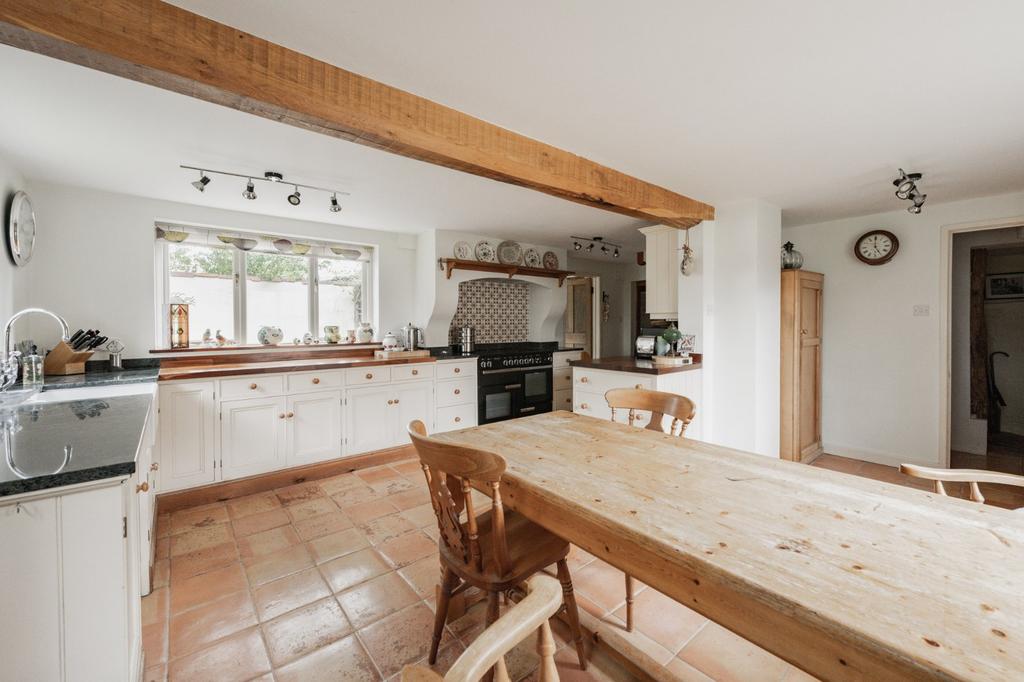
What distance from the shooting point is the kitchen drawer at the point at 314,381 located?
3408mm

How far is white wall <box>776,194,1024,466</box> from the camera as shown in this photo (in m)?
3.69

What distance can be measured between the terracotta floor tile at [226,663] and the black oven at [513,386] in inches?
117

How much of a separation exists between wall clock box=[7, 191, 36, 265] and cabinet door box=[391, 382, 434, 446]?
257cm

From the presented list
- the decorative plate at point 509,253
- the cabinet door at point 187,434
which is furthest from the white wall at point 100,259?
the decorative plate at point 509,253

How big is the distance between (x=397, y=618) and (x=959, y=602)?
1841mm

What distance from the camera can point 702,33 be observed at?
1489mm

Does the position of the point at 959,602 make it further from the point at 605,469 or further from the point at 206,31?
the point at 206,31

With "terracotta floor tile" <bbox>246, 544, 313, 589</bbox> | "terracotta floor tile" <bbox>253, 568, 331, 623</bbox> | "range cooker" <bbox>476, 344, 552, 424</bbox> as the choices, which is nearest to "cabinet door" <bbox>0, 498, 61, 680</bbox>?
"terracotta floor tile" <bbox>253, 568, 331, 623</bbox>

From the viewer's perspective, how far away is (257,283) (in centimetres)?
398

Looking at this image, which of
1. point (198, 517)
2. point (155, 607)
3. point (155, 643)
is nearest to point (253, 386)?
point (198, 517)

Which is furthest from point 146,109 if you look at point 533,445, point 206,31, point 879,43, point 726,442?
point 726,442

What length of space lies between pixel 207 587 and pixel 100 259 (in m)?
2.61

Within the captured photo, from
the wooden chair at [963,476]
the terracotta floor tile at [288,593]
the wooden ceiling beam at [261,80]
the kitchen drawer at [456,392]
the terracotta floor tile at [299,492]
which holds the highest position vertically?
the wooden ceiling beam at [261,80]

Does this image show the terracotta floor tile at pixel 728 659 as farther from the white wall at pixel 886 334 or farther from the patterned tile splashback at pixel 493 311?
the patterned tile splashback at pixel 493 311
